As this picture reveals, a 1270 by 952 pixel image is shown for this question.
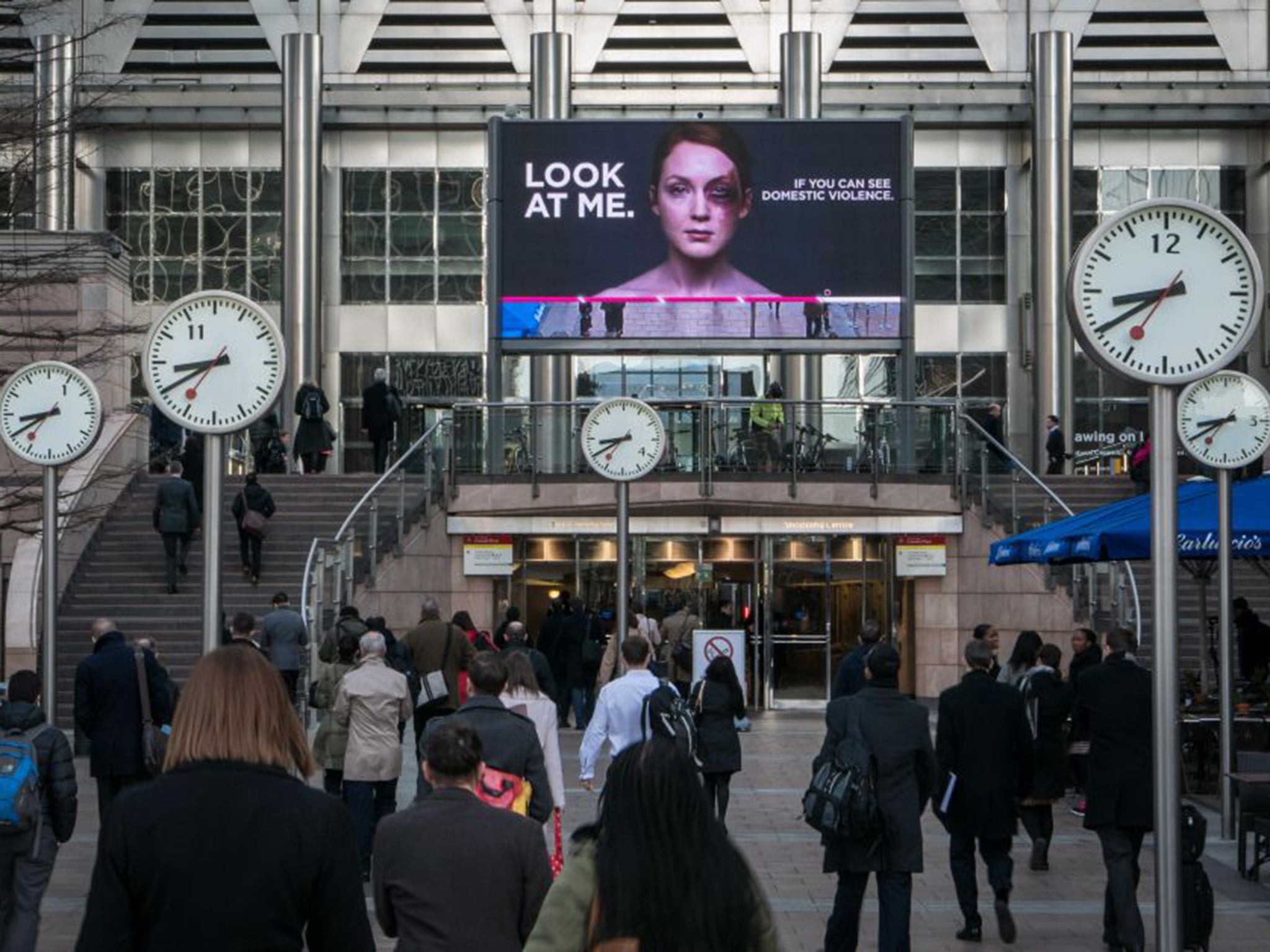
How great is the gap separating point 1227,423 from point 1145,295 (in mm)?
10042

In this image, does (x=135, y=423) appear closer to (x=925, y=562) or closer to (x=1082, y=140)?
(x=925, y=562)

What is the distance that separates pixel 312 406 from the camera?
35.8 metres

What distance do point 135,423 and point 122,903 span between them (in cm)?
3083

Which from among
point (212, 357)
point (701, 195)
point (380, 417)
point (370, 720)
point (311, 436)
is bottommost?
point (370, 720)

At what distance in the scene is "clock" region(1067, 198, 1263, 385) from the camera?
8.05 metres

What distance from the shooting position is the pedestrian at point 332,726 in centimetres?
1434

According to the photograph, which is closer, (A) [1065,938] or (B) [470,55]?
(A) [1065,938]

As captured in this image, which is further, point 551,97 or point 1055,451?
point 551,97

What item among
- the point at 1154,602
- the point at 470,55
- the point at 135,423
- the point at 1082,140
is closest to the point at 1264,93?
the point at 1082,140

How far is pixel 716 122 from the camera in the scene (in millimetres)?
34250

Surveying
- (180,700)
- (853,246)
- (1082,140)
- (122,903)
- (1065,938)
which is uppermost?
(1082,140)

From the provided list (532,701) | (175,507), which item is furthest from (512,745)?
(175,507)

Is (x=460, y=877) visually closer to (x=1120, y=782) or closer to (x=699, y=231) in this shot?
(x=1120, y=782)

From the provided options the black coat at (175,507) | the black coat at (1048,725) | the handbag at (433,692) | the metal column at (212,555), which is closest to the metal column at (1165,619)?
the metal column at (212,555)
